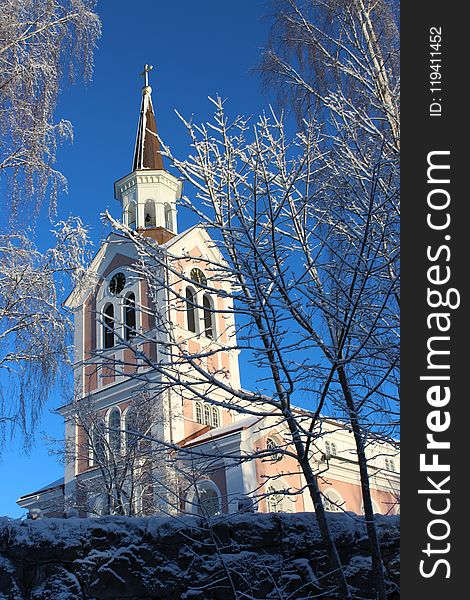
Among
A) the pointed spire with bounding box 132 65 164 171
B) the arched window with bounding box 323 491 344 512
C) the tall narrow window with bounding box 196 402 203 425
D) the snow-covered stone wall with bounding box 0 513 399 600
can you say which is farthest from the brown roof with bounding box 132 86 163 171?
the snow-covered stone wall with bounding box 0 513 399 600

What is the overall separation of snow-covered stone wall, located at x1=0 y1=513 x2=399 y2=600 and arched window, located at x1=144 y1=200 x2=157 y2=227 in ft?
94.0

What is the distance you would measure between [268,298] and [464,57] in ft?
5.64

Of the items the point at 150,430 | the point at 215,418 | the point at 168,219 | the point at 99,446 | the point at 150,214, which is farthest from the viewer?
the point at 168,219

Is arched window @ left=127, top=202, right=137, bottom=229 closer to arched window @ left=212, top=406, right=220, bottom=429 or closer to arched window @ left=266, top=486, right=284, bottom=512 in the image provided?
arched window @ left=212, top=406, right=220, bottom=429

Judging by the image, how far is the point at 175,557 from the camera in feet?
16.8

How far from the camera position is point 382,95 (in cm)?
654

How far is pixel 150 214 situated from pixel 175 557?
95.9ft

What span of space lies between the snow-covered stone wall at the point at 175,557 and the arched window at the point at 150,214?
28.6 metres

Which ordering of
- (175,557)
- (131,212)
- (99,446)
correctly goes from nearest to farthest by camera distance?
(175,557) → (99,446) → (131,212)

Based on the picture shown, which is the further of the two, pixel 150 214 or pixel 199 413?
pixel 150 214

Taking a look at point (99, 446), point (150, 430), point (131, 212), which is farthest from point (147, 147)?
point (99, 446)

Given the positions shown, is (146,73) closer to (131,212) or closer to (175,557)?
(131,212)

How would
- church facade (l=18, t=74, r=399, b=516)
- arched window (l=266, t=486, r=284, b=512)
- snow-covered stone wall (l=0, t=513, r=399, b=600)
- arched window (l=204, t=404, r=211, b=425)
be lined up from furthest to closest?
arched window (l=204, t=404, r=211, b=425) < church facade (l=18, t=74, r=399, b=516) < snow-covered stone wall (l=0, t=513, r=399, b=600) < arched window (l=266, t=486, r=284, b=512)

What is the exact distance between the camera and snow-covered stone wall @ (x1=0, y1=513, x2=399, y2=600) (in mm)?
4832
